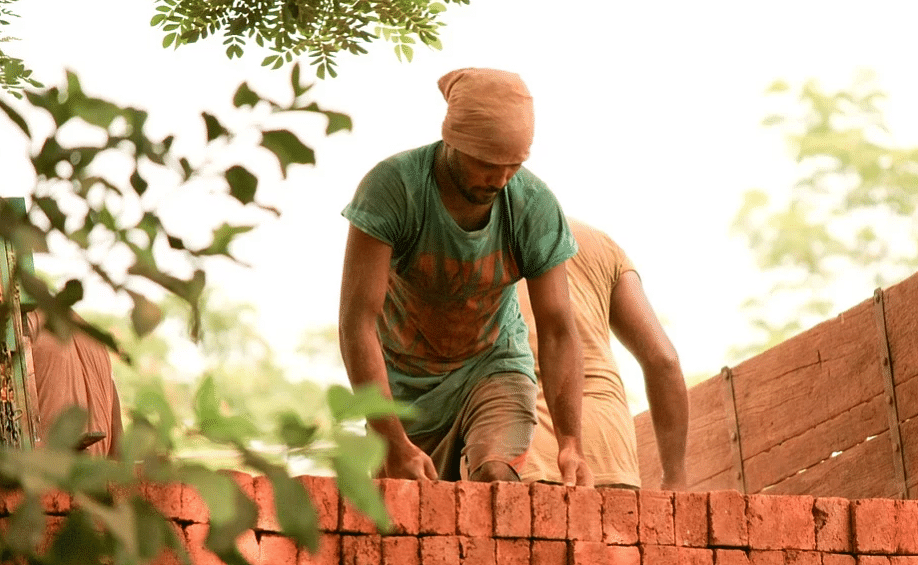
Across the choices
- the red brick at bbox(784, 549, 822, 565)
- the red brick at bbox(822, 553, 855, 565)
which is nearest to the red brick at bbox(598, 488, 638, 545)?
the red brick at bbox(784, 549, 822, 565)

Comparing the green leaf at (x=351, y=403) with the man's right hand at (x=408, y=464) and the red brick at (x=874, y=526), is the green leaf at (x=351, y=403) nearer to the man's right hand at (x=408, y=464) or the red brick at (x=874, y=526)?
the man's right hand at (x=408, y=464)

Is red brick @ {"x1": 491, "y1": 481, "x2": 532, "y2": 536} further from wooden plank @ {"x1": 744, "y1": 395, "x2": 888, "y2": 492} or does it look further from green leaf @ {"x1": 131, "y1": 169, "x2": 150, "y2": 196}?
wooden plank @ {"x1": 744, "y1": 395, "x2": 888, "y2": 492}

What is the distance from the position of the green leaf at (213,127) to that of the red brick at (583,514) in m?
2.23

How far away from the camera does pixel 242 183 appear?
A: 1.63 meters

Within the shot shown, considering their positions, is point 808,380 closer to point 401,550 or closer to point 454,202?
point 454,202

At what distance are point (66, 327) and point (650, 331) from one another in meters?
4.17

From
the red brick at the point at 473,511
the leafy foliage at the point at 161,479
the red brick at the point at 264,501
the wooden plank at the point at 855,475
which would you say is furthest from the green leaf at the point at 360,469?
the wooden plank at the point at 855,475

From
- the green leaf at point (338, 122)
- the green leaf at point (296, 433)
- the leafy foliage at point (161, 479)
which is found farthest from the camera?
the green leaf at point (338, 122)

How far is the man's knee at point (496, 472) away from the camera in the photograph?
4.19 meters

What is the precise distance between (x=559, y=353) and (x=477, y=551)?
0.97 metres

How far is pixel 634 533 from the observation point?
12.3 feet

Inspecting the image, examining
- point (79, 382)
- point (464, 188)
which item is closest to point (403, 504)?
point (464, 188)

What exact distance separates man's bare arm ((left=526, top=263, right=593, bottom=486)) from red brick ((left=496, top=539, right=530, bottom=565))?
727 millimetres

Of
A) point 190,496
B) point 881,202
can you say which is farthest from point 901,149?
point 190,496
